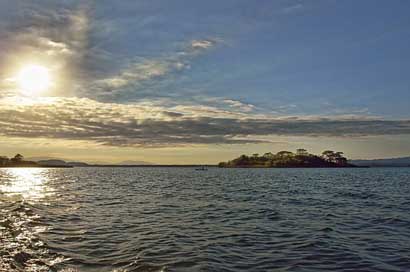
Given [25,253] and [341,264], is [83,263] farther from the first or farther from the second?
[341,264]

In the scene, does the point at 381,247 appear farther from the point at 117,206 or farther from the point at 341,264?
the point at 117,206

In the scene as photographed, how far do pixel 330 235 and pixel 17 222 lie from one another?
22.4 m

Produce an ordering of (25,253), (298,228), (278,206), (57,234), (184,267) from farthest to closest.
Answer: (278,206), (298,228), (57,234), (25,253), (184,267)

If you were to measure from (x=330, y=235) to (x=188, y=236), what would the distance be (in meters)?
8.92

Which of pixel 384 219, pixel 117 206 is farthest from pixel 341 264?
pixel 117 206

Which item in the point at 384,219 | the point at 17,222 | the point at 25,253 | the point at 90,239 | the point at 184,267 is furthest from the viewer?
the point at 384,219

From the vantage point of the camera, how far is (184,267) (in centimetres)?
1772

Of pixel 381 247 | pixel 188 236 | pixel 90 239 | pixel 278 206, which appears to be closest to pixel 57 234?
pixel 90 239

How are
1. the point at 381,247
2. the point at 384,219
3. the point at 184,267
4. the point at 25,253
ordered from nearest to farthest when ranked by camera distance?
1. the point at 184,267
2. the point at 25,253
3. the point at 381,247
4. the point at 384,219

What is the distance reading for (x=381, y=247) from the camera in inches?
874

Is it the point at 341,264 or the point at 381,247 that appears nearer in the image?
the point at 341,264

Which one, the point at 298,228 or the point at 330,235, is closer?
the point at 330,235

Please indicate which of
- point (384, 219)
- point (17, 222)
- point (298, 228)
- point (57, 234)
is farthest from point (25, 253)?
point (384, 219)

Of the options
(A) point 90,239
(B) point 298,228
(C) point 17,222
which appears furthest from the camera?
(C) point 17,222
